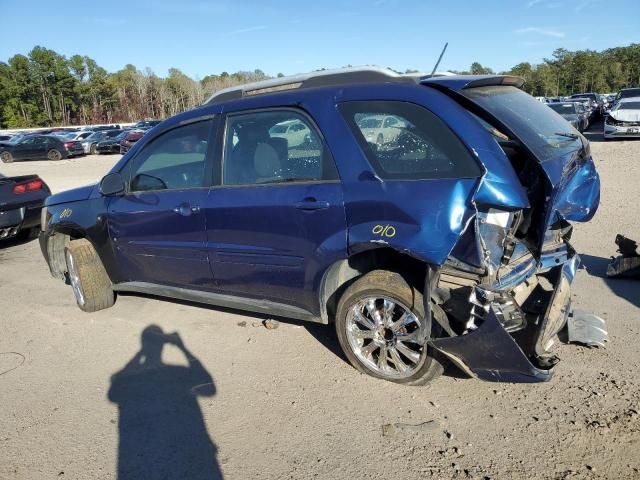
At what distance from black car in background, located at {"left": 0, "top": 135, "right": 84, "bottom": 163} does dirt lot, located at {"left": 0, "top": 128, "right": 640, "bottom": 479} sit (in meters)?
26.6

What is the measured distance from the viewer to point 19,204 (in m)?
7.73

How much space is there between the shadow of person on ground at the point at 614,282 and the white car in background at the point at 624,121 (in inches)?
611

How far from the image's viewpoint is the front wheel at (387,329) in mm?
3209

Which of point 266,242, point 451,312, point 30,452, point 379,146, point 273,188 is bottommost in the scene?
point 30,452

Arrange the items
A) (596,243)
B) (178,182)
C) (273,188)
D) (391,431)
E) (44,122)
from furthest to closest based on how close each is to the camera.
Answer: (44,122) < (596,243) < (178,182) < (273,188) < (391,431)

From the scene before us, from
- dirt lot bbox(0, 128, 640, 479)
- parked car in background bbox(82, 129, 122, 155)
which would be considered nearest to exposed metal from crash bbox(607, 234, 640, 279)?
dirt lot bbox(0, 128, 640, 479)

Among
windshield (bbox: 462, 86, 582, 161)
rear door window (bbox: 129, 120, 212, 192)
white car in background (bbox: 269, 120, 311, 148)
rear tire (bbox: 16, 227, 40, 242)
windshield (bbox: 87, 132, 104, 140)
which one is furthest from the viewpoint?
windshield (bbox: 87, 132, 104, 140)

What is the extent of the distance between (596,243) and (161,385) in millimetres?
5214

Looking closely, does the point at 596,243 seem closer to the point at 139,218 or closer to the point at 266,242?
the point at 266,242

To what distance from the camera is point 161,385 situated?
142 inches

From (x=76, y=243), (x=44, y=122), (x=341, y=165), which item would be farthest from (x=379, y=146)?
(x=44, y=122)

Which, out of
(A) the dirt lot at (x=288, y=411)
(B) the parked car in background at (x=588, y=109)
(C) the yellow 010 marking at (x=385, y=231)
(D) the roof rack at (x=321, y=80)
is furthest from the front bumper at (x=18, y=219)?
(B) the parked car in background at (x=588, y=109)

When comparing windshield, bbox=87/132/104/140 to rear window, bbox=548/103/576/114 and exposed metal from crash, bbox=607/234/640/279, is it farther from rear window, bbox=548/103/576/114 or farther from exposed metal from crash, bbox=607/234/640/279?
exposed metal from crash, bbox=607/234/640/279

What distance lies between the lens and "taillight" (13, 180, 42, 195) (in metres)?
7.80
